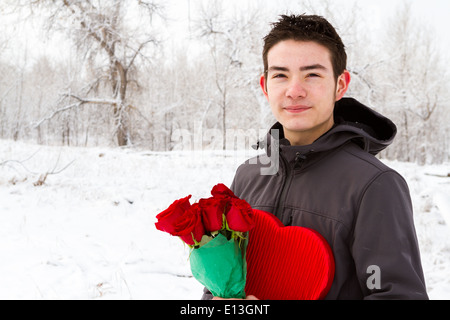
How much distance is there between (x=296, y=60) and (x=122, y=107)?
49.8 ft

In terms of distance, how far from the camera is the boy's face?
4.08 ft

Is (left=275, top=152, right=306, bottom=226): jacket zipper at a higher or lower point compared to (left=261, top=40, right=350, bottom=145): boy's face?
lower

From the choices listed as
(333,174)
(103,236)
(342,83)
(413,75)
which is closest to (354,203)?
(333,174)

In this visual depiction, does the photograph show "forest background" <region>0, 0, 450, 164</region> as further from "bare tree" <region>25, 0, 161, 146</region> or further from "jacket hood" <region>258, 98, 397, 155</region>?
"jacket hood" <region>258, 98, 397, 155</region>

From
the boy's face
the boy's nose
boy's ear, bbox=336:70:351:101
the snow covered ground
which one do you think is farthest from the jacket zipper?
the snow covered ground

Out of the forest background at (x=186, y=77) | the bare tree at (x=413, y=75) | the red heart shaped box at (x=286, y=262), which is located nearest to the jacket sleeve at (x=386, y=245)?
the red heart shaped box at (x=286, y=262)

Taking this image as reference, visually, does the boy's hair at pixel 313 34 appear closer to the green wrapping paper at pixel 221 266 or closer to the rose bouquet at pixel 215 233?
the rose bouquet at pixel 215 233

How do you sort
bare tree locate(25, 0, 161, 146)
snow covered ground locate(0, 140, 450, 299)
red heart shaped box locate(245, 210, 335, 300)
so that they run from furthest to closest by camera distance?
bare tree locate(25, 0, 161, 146) → snow covered ground locate(0, 140, 450, 299) → red heart shaped box locate(245, 210, 335, 300)

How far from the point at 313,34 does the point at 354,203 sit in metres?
0.63

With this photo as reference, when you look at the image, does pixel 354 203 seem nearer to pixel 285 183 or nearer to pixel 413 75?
pixel 285 183

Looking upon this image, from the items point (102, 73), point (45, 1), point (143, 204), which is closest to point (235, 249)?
point (143, 204)

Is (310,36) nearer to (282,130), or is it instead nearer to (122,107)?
(282,130)

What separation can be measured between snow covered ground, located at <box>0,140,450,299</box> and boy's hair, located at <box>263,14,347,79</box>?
2.42m

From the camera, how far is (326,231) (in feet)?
3.77
